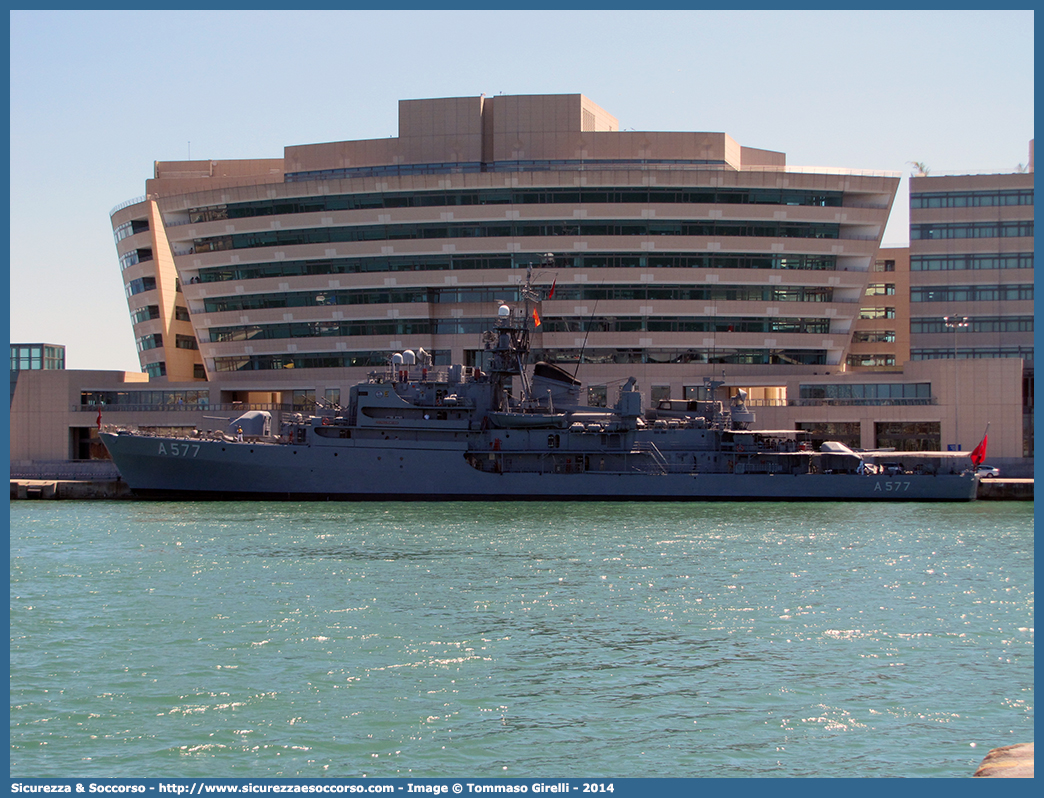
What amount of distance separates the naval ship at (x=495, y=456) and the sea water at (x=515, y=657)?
1595 centimetres

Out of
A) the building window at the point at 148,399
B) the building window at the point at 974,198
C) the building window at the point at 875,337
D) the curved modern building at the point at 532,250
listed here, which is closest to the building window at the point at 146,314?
the curved modern building at the point at 532,250

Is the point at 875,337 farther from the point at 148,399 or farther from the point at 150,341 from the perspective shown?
the point at 150,341

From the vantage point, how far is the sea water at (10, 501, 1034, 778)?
13.9 metres

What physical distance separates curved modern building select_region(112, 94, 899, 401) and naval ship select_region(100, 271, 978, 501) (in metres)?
19.5

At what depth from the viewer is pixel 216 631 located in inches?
809

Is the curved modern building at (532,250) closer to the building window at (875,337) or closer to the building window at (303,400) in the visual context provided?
the building window at (303,400)

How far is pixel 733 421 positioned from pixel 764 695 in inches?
1469

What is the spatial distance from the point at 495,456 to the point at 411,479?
4.42 metres

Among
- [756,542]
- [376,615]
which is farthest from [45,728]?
[756,542]

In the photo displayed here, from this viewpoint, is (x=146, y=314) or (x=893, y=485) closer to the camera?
(x=893, y=485)

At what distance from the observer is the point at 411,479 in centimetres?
5119

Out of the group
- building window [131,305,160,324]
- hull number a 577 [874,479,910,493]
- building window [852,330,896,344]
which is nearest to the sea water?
hull number a 577 [874,479,910,493]

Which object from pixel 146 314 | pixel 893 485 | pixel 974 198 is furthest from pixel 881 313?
pixel 146 314

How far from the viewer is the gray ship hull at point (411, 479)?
50656 millimetres
